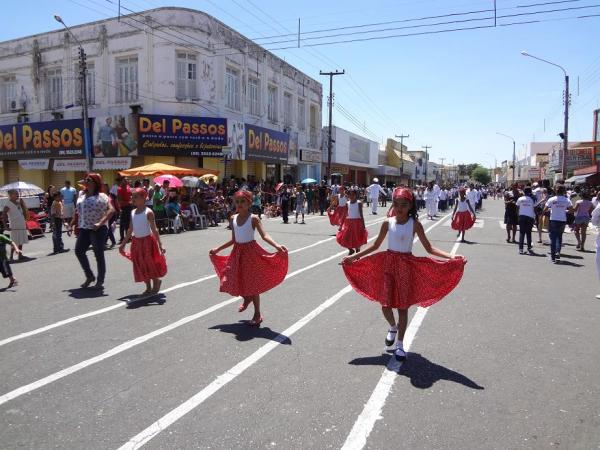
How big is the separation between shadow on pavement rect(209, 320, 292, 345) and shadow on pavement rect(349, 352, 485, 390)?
0.96m

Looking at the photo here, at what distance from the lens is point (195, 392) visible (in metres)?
3.89

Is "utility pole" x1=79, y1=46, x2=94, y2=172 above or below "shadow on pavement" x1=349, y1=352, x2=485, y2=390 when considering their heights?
above

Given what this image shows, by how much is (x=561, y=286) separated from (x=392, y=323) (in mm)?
4981

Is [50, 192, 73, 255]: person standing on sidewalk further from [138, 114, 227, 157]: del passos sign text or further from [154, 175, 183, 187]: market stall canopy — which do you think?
[138, 114, 227, 157]: del passos sign text

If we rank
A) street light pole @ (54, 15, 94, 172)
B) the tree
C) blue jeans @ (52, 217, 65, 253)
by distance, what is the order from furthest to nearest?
the tree < street light pole @ (54, 15, 94, 172) < blue jeans @ (52, 217, 65, 253)

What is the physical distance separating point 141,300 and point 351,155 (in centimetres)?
4749

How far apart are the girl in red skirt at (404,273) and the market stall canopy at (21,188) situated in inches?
391

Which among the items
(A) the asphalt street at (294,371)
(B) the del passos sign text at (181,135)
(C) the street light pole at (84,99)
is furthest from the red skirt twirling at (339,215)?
(C) the street light pole at (84,99)

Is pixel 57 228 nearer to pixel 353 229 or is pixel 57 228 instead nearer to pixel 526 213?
pixel 353 229

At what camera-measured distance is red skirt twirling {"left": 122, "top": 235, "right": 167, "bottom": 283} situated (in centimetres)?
717

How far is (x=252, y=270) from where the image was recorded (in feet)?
19.0

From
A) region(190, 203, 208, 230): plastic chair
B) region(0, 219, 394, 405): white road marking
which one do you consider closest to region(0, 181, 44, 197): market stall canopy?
region(190, 203, 208, 230): plastic chair

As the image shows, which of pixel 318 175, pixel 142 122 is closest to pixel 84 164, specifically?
pixel 142 122

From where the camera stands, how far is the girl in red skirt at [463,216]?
49.2 ft
